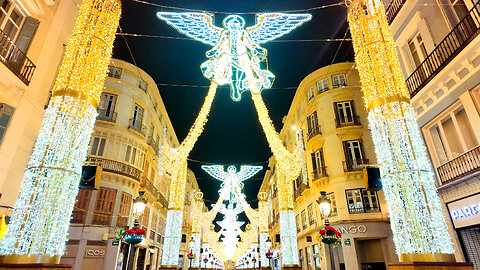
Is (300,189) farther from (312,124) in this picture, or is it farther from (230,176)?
(230,176)

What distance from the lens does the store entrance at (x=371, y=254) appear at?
1666 cm

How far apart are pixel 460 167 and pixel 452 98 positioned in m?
2.32

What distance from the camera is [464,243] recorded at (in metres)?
8.49

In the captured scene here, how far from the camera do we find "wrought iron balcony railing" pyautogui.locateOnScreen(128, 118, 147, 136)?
65.6ft

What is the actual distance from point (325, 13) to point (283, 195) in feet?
26.0

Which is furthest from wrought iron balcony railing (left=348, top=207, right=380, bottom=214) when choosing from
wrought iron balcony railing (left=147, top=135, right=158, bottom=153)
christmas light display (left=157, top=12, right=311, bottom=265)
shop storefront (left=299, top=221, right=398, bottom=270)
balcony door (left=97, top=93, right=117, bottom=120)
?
balcony door (left=97, top=93, right=117, bottom=120)

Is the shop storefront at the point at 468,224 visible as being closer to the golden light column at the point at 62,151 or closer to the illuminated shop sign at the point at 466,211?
the illuminated shop sign at the point at 466,211

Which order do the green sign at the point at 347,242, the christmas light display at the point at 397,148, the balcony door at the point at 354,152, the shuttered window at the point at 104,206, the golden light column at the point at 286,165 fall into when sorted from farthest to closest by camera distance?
the balcony door at the point at 354,152 → the shuttered window at the point at 104,206 → the green sign at the point at 347,242 → the golden light column at the point at 286,165 → the christmas light display at the point at 397,148

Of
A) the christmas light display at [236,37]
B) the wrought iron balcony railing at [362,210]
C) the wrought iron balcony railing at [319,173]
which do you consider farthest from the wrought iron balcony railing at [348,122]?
the christmas light display at [236,37]

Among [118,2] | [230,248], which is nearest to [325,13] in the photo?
[118,2]

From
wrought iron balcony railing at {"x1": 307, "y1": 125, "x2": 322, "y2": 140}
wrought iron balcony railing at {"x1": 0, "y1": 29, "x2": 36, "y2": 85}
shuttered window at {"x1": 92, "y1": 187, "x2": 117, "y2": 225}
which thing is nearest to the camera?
wrought iron balcony railing at {"x1": 0, "y1": 29, "x2": 36, "y2": 85}

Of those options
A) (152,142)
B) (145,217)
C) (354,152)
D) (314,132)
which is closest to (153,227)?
(145,217)

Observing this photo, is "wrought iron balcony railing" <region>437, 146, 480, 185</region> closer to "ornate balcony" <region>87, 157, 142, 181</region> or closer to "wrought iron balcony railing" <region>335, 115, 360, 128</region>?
"wrought iron balcony railing" <region>335, 115, 360, 128</region>

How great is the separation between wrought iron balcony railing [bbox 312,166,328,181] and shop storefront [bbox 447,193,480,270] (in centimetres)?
1079
